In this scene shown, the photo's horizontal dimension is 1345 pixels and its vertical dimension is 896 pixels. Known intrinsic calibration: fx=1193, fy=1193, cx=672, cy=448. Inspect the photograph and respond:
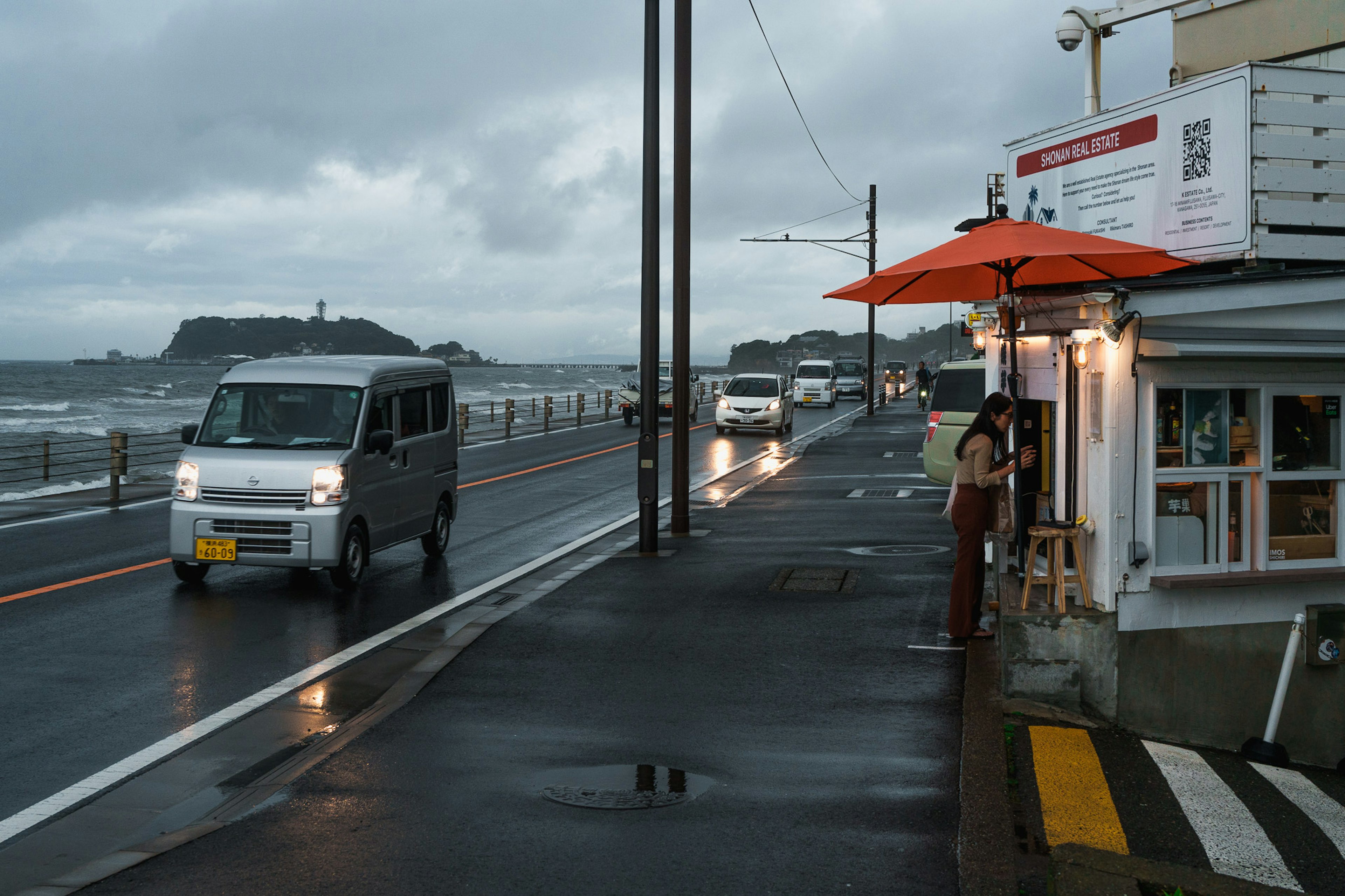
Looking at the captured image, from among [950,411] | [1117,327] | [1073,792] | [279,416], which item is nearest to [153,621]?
[279,416]

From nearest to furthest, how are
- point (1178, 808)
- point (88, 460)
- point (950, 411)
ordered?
point (1178, 808) < point (950, 411) < point (88, 460)

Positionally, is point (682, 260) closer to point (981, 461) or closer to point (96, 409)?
point (981, 461)

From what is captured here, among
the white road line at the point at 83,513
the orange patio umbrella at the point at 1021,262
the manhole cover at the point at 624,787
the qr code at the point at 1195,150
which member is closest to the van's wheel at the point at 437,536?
the white road line at the point at 83,513

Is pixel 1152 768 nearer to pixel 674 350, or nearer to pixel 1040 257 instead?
pixel 1040 257

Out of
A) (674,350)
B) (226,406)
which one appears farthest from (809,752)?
(674,350)

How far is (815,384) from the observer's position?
176 feet

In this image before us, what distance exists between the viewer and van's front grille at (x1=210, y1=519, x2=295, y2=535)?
34.6 feet

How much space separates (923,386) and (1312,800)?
5035 cm

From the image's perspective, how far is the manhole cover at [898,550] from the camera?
12859 millimetres

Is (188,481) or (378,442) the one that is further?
(378,442)

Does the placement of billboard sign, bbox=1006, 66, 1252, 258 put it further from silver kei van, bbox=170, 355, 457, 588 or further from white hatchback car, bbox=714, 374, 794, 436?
white hatchback car, bbox=714, 374, 794, 436

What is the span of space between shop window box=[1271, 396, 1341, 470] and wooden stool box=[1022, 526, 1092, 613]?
1598mm

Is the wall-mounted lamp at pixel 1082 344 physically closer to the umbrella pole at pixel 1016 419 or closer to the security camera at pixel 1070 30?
the umbrella pole at pixel 1016 419

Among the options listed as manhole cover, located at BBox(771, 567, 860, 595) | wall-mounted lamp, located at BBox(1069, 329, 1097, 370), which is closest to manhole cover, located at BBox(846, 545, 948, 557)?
manhole cover, located at BBox(771, 567, 860, 595)
